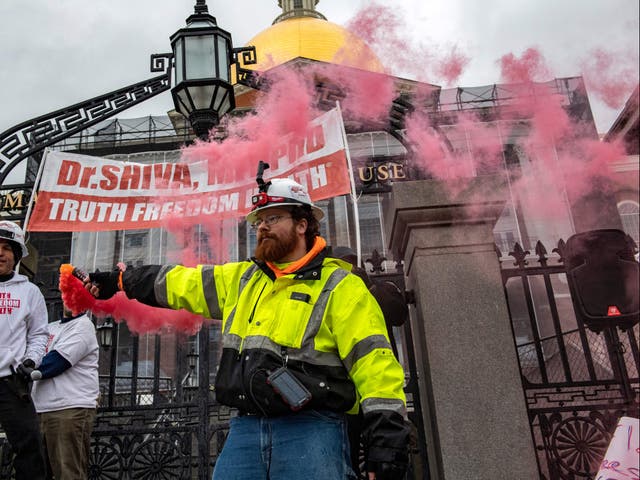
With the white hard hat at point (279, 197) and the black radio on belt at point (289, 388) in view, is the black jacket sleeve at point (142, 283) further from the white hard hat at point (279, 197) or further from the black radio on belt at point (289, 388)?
the black radio on belt at point (289, 388)

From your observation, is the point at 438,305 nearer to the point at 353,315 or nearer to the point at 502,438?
the point at 502,438

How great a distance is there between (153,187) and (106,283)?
9.31 ft

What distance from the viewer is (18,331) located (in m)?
4.11

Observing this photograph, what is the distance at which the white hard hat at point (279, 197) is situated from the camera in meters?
3.14

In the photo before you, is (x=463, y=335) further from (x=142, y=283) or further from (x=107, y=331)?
(x=107, y=331)

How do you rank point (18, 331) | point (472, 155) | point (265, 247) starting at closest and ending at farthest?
point (265, 247) → point (18, 331) → point (472, 155)

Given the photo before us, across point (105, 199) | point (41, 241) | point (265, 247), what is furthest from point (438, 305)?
point (41, 241)

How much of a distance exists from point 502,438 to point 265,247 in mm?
Answer: 2107

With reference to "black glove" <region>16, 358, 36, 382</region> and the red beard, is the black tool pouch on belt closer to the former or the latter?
"black glove" <region>16, 358, 36, 382</region>

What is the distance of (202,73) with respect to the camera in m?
5.92

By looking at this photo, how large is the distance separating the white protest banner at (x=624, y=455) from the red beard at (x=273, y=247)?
1.83 m

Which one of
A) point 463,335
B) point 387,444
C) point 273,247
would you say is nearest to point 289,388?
point 387,444

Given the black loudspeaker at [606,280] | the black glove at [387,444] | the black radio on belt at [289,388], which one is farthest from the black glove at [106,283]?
the black loudspeaker at [606,280]

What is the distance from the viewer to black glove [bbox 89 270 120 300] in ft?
11.5
